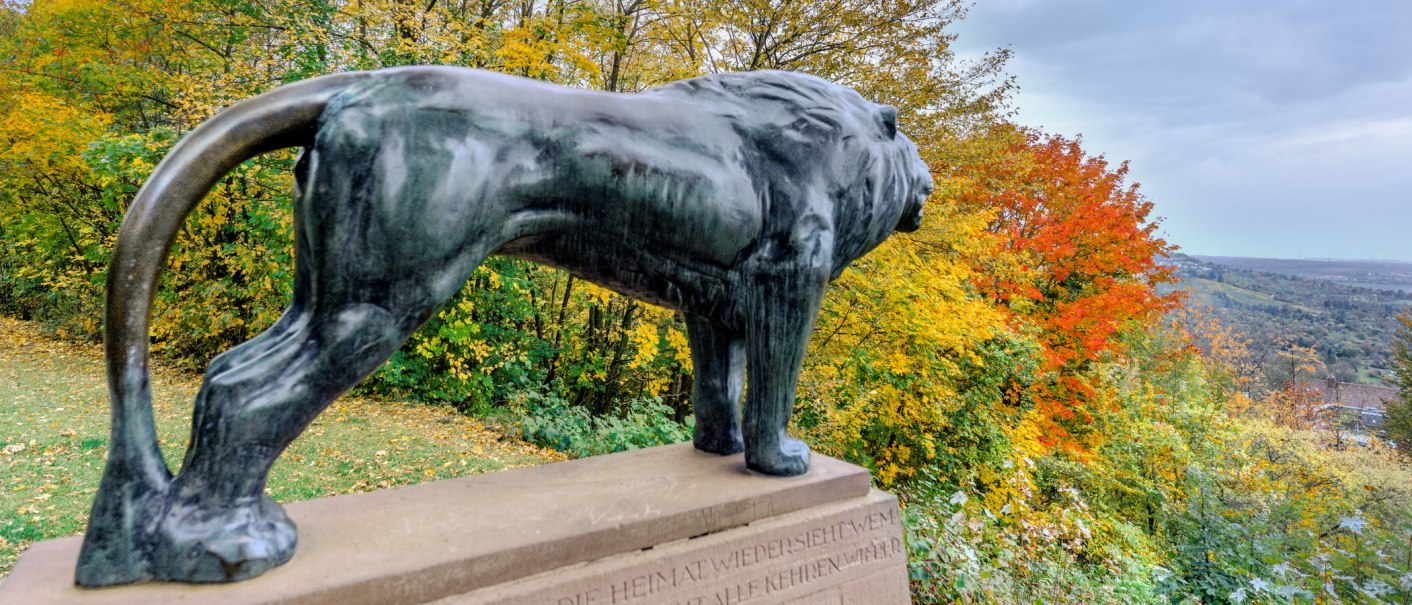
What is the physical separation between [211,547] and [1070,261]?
Result: 54.8 feet

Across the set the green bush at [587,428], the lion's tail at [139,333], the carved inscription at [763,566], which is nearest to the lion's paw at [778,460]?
the carved inscription at [763,566]

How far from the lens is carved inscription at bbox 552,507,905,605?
215 cm

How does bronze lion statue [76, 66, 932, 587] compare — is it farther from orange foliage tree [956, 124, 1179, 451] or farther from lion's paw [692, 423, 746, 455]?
orange foliage tree [956, 124, 1179, 451]

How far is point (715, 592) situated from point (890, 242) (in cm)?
715

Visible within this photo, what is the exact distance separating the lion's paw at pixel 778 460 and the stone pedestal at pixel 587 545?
0.06 metres

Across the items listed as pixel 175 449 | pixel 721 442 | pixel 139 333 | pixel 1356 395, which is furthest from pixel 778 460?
pixel 1356 395

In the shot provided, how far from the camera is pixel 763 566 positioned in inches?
95.4

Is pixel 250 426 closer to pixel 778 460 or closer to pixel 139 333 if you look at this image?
pixel 139 333

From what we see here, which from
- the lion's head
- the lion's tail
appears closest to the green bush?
the lion's head

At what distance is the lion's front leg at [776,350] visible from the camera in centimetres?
247

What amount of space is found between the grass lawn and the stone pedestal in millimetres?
4119

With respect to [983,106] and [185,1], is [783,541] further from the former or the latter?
[185,1]

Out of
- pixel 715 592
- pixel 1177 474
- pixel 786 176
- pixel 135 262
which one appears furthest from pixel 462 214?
pixel 1177 474

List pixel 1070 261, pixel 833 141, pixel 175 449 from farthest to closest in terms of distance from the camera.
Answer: pixel 1070 261 < pixel 175 449 < pixel 833 141
